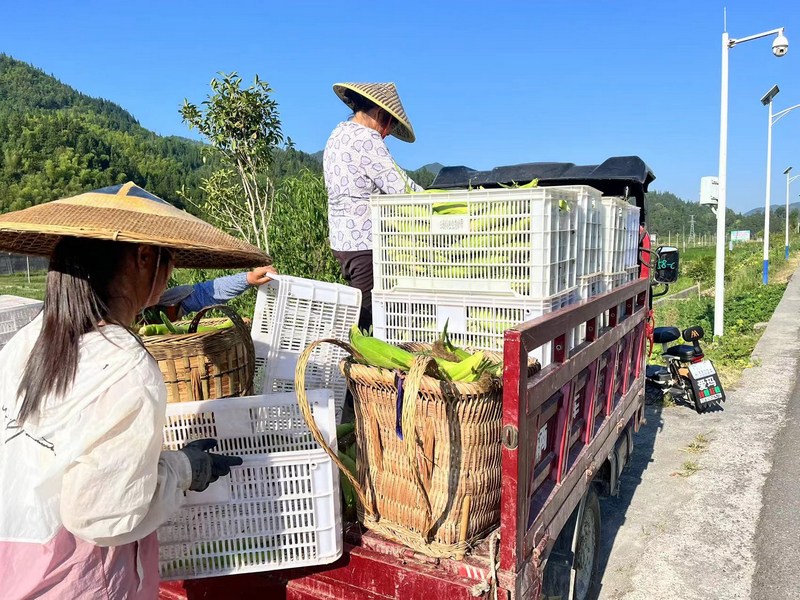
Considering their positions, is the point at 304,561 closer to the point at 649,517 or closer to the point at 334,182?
the point at 334,182

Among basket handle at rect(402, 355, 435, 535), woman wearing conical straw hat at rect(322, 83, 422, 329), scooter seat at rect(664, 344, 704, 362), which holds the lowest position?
scooter seat at rect(664, 344, 704, 362)

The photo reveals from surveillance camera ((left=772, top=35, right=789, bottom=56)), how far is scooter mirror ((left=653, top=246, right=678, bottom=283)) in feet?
30.4

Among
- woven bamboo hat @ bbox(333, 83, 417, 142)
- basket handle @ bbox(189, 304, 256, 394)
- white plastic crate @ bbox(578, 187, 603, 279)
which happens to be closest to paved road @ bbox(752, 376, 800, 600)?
white plastic crate @ bbox(578, 187, 603, 279)

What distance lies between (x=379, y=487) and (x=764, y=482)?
396 cm

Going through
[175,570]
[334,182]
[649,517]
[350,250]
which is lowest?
[649,517]

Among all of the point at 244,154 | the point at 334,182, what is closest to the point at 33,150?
the point at 244,154

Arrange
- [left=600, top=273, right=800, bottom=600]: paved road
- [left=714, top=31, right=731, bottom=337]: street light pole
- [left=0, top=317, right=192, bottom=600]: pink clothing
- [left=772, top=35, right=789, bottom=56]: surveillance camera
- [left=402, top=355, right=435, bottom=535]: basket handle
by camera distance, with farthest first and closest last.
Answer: [left=772, top=35, right=789, bottom=56]: surveillance camera < [left=714, top=31, right=731, bottom=337]: street light pole < [left=600, top=273, right=800, bottom=600]: paved road < [left=402, top=355, right=435, bottom=535]: basket handle < [left=0, top=317, right=192, bottom=600]: pink clothing

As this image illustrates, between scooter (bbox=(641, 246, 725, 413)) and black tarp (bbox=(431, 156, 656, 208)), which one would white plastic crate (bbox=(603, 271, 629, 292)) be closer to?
black tarp (bbox=(431, 156, 656, 208))

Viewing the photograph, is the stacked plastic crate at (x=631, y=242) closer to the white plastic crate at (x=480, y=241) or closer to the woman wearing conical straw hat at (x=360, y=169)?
the white plastic crate at (x=480, y=241)

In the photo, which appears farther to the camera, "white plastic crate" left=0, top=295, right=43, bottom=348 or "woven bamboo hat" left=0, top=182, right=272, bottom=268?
"white plastic crate" left=0, top=295, right=43, bottom=348

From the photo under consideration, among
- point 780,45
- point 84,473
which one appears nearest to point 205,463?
point 84,473

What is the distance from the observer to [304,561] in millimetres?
1987

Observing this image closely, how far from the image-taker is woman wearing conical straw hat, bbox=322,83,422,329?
331cm

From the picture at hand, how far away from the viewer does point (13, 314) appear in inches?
112
